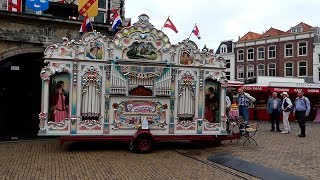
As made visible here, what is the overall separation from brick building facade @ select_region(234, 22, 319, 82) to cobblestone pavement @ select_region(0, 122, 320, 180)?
109ft

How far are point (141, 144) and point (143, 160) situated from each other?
3.48 ft

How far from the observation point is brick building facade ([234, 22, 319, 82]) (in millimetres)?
42688

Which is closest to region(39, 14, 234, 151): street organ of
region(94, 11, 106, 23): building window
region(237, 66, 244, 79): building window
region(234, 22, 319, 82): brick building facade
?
region(94, 11, 106, 23): building window

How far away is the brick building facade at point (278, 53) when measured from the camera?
140 feet

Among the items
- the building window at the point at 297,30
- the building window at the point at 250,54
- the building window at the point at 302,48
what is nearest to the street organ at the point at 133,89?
the building window at the point at 302,48

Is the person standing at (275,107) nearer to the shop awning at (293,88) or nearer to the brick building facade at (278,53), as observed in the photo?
the shop awning at (293,88)

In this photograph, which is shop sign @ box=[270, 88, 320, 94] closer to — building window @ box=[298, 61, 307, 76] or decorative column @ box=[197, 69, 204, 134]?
decorative column @ box=[197, 69, 204, 134]

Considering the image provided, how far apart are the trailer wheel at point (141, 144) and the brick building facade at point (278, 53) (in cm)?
3673

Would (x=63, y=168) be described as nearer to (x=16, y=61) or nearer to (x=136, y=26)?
(x=136, y=26)

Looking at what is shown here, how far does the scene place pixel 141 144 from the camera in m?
10.3

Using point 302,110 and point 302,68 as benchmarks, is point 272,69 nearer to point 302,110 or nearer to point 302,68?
point 302,68

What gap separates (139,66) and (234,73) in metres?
41.0

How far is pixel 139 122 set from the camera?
1048cm

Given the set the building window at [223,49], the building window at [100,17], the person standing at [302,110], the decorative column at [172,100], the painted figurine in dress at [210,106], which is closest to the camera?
the decorative column at [172,100]
